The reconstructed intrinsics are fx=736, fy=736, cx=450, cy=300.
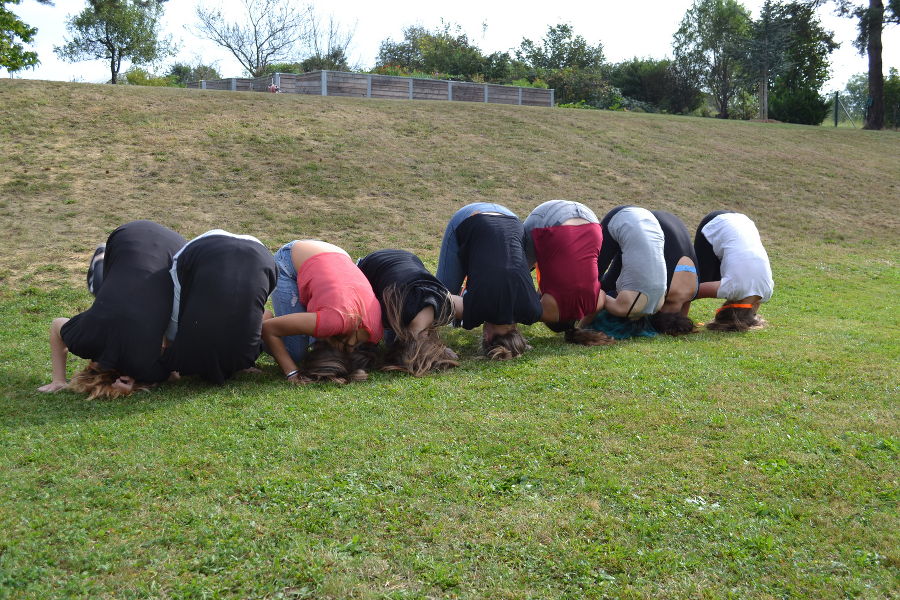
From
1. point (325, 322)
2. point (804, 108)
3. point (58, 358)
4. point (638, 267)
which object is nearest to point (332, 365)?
→ point (325, 322)

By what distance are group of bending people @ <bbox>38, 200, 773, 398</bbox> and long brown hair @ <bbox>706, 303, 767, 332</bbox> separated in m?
0.01

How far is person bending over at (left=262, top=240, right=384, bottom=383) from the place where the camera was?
5.62 m

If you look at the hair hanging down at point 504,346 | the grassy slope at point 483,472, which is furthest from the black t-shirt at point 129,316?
the hair hanging down at point 504,346

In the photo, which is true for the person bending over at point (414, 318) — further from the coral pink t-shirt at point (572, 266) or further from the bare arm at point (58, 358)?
the bare arm at point (58, 358)

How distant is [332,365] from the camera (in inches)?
224

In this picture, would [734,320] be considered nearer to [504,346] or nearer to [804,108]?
[504,346]

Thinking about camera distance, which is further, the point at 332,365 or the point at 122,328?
the point at 332,365

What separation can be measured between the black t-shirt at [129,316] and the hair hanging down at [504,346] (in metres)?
2.67

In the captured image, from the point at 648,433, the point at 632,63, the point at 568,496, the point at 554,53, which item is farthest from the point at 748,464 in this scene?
the point at 554,53

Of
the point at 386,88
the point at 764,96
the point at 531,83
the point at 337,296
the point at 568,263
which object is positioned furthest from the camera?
the point at 531,83

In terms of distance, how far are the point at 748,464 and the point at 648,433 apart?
632 mm

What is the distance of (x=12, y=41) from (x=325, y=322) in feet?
89.4

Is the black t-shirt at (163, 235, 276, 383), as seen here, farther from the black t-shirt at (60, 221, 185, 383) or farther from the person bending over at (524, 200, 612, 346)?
the person bending over at (524, 200, 612, 346)

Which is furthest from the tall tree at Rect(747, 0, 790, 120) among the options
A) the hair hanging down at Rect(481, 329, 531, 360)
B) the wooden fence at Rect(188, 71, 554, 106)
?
the hair hanging down at Rect(481, 329, 531, 360)
